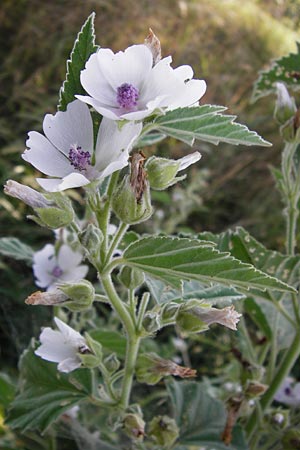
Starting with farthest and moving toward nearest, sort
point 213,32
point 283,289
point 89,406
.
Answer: point 213,32 < point 89,406 < point 283,289

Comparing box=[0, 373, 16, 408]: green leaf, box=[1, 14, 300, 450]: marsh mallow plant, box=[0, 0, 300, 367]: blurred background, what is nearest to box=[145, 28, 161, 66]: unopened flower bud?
box=[1, 14, 300, 450]: marsh mallow plant

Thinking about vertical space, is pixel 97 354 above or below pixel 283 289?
below

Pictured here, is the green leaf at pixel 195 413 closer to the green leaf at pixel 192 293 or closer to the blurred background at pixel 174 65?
the green leaf at pixel 192 293

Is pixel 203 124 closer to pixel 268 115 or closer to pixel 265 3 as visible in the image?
pixel 268 115

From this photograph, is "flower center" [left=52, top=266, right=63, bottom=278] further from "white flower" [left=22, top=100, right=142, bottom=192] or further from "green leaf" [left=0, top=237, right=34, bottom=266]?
"white flower" [left=22, top=100, right=142, bottom=192]

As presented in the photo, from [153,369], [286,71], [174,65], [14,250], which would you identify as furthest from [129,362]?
[174,65]

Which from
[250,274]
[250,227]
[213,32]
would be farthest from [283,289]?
[213,32]

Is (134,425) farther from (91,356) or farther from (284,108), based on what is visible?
(284,108)

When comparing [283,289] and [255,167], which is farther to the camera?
[255,167]
